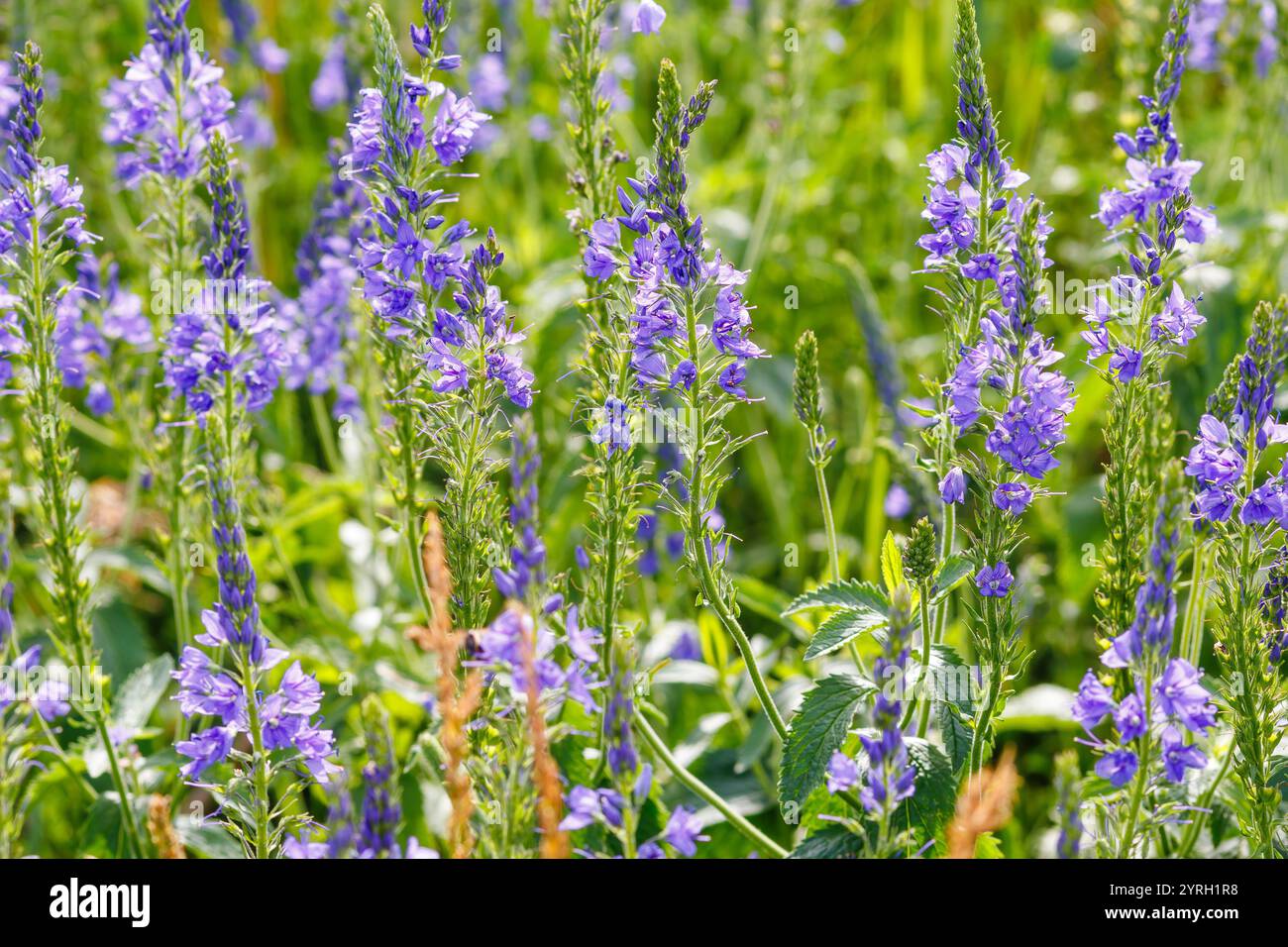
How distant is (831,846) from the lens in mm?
2650

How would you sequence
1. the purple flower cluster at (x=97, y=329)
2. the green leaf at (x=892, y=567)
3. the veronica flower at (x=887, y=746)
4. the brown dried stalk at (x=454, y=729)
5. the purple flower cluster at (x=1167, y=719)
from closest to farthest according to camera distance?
1. the brown dried stalk at (x=454, y=729)
2. the veronica flower at (x=887, y=746)
3. the purple flower cluster at (x=1167, y=719)
4. the green leaf at (x=892, y=567)
5. the purple flower cluster at (x=97, y=329)

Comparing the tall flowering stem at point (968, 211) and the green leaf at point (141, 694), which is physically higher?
the tall flowering stem at point (968, 211)

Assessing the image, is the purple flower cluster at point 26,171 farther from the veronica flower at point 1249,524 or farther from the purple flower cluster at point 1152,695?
the veronica flower at point 1249,524

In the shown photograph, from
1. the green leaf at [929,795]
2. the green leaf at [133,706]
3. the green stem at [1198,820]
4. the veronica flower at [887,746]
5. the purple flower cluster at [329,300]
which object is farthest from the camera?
the purple flower cluster at [329,300]

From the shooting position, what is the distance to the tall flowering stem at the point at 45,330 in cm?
285

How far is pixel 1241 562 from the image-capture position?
2.68 metres

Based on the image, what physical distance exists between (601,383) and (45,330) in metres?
1.28

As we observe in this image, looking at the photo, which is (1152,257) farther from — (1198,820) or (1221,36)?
(1221,36)

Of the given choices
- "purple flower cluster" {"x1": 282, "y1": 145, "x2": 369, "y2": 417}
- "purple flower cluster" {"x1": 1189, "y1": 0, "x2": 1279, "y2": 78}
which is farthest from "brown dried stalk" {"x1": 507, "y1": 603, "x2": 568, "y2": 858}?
"purple flower cluster" {"x1": 1189, "y1": 0, "x2": 1279, "y2": 78}

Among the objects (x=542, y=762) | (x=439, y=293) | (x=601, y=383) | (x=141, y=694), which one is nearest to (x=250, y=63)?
(x=141, y=694)

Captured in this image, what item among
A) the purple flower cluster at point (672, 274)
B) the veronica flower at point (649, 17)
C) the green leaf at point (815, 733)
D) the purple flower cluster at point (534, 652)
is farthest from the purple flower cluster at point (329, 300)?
the green leaf at point (815, 733)

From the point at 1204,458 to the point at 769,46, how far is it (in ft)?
9.99

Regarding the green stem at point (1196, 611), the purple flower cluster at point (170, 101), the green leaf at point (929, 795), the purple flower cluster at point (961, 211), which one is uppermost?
the purple flower cluster at point (170, 101)

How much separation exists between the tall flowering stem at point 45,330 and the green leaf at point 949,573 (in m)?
1.91
